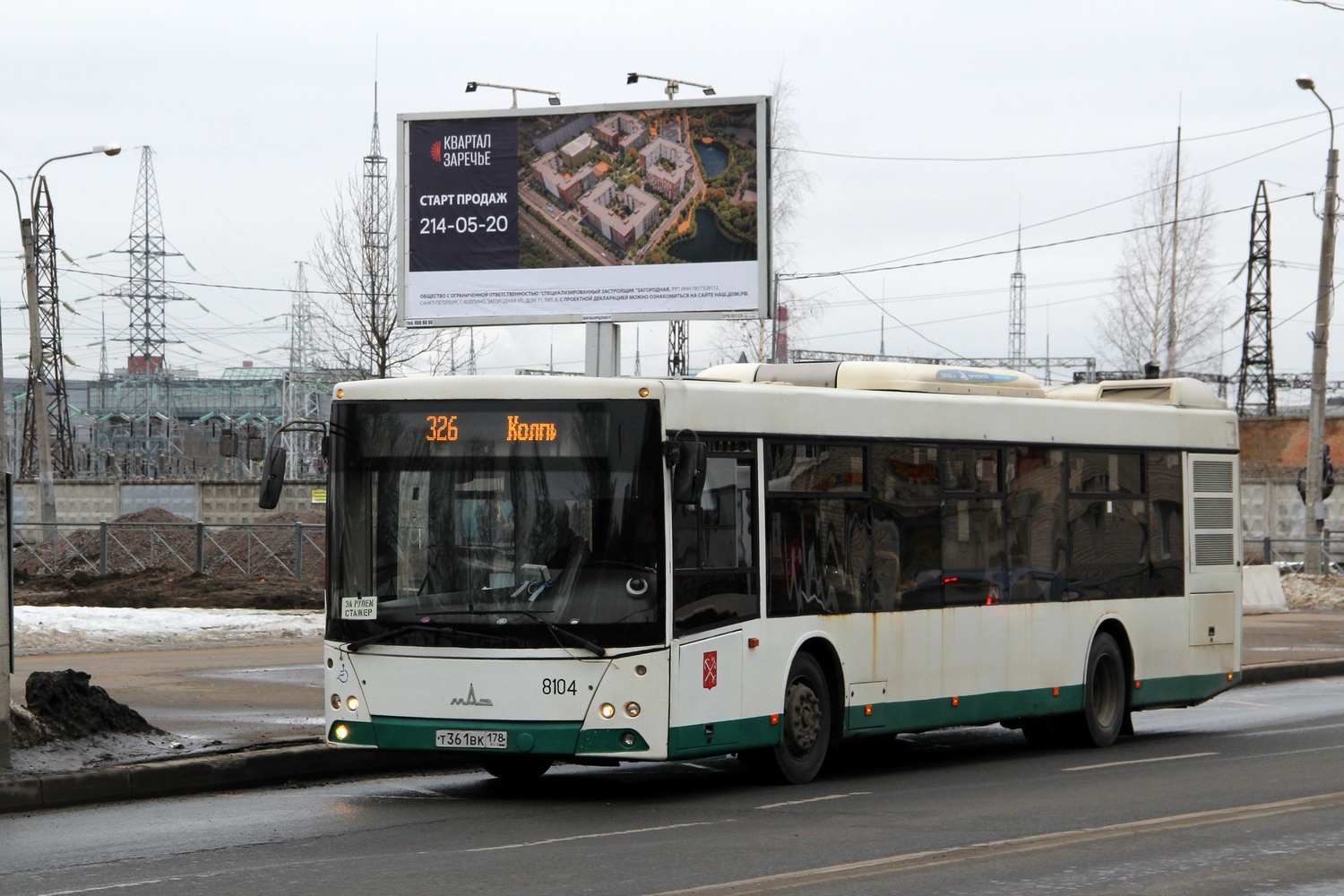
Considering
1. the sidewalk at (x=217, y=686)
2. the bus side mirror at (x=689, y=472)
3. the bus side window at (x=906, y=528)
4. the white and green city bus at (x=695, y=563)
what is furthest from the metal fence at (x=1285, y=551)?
the bus side mirror at (x=689, y=472)

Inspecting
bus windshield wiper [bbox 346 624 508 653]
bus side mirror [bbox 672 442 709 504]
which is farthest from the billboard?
bus windshield wiper [bbox 346 624 508 653]

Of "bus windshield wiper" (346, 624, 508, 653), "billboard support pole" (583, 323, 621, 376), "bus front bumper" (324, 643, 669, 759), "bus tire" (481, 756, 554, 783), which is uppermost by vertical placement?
"billboard support pole" (583, 323, 621, 376)

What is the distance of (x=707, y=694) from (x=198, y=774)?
11.3ft

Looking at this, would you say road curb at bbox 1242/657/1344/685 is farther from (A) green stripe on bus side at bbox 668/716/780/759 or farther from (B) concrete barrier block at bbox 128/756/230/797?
(B) concrete barrier block at bbox 128/756/230/797

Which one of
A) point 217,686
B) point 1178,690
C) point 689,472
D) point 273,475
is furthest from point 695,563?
point 217,686

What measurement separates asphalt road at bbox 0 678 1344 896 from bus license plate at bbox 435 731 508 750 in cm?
40

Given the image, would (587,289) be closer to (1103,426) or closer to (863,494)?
(1103,426)

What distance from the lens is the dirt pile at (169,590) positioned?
91.8ft

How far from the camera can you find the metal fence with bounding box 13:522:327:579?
114 feet

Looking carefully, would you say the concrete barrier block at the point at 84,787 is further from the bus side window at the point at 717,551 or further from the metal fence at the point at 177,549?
the metal fence at the point at 177,549

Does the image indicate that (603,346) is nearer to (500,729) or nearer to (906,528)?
(906,528)

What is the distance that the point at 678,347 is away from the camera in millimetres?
54188

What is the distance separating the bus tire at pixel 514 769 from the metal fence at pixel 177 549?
21.5m

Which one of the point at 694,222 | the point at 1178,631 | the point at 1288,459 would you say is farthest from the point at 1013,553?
the point at 1288,459
